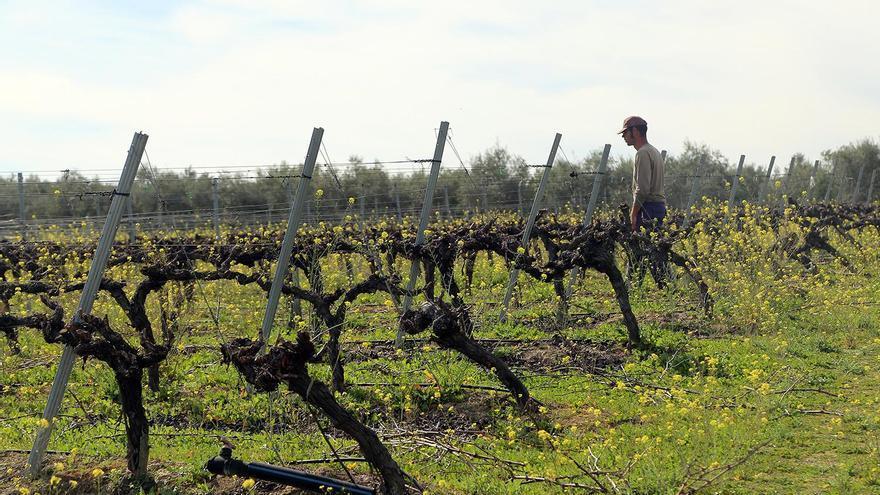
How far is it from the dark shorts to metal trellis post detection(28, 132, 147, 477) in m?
7.77

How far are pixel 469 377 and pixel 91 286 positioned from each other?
3.56 metres

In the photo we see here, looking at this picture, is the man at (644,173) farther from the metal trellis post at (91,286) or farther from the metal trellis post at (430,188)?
the metal trellis post at (91,286)

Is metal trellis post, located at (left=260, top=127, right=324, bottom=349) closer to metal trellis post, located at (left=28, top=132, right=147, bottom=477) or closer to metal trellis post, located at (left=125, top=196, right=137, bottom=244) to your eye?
metal trellis post, located at (left=28, top=132, right=147, bottom=477)

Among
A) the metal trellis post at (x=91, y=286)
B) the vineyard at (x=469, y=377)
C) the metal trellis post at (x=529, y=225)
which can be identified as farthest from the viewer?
the metal trellis post at (x=529, y=225)

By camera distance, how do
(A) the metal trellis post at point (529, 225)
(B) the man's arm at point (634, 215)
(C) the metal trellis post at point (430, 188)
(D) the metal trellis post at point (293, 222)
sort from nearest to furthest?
1. (D) the metal trellis post at point (293, 222)
2. (C) the metal trellis post at point (430, 188)
3. (A) the metal trellis post at point (529, 225)
4. (B) the man's arm at point (634, 215)

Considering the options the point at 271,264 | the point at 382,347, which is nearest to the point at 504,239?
the point at 382,347

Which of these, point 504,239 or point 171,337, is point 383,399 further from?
point 504,239

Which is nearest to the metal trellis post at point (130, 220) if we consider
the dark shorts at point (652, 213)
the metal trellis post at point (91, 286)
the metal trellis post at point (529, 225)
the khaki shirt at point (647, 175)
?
the metal trellis post at point (529, 225)

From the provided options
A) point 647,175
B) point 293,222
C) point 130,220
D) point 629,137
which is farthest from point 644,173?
point 130,220

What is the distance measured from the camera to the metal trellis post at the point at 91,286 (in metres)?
6.05

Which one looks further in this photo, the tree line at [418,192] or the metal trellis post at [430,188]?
the tree line at [418,192]

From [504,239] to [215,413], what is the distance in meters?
4.81

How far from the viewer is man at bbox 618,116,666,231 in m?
12.4

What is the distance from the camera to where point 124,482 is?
5.81 metres
